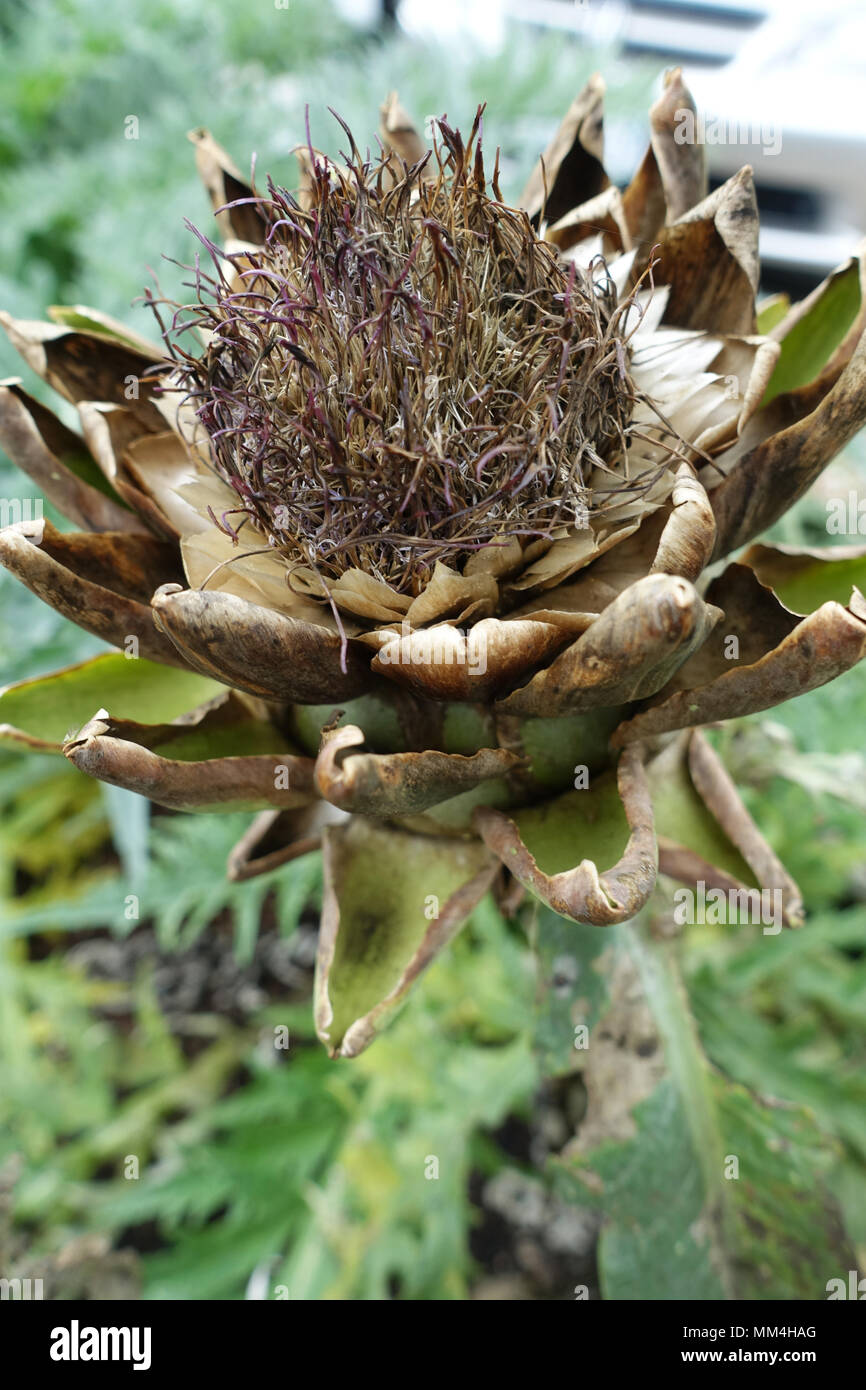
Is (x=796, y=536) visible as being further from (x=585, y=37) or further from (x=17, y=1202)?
(x=585, y=37)

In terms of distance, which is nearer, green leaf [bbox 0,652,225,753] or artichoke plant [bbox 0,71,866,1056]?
artichoke plant [bbox 0,71,866,1056]

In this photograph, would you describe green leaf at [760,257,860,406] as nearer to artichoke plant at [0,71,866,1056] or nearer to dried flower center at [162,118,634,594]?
artichoke plant at [0,71,866,1056]

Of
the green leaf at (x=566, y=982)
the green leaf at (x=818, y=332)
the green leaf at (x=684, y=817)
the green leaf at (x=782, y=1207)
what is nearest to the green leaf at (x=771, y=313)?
the green leaf at (x=818, y=332)

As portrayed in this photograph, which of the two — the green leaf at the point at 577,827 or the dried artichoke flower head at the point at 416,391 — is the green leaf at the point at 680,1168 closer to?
the green leaf at the point at 577,827
